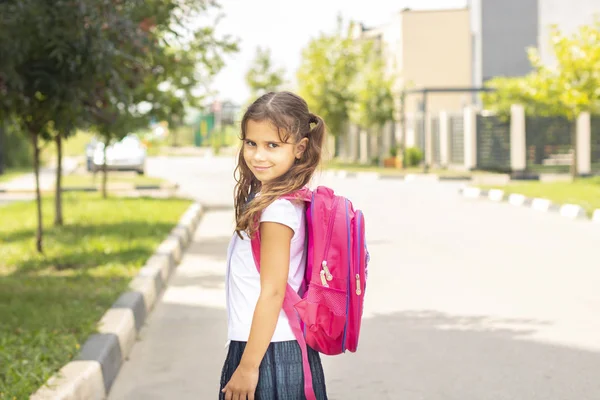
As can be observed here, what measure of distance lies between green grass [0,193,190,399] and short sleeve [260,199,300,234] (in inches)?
101

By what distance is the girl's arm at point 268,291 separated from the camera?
10.1 ft

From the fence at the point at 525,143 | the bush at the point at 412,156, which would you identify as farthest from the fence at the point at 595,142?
the bush at the point at 412,156

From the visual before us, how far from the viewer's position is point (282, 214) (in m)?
3.12

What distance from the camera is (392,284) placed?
33.1 ft

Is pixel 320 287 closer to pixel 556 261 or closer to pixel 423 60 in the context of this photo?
pixel 556 261

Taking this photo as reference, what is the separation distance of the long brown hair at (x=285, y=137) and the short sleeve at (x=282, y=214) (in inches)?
0.6

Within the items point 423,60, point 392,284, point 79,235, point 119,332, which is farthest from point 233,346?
point 423,60

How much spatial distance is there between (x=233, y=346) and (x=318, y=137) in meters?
0.66

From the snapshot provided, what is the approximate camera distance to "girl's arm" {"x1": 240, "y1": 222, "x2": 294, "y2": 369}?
3076 millimetres

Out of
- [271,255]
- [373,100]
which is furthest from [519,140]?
[271,255]

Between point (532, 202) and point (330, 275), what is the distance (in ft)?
60.9

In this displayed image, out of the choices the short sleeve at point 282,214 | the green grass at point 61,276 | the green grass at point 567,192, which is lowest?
the green grass at point 567,192

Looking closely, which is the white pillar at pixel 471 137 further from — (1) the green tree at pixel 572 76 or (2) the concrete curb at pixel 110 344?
(2) the concrete curb at pixel 110 344

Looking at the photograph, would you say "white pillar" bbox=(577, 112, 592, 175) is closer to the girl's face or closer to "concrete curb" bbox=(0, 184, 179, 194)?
"concrete curb" bbox=(0, 184, 179, 194)
